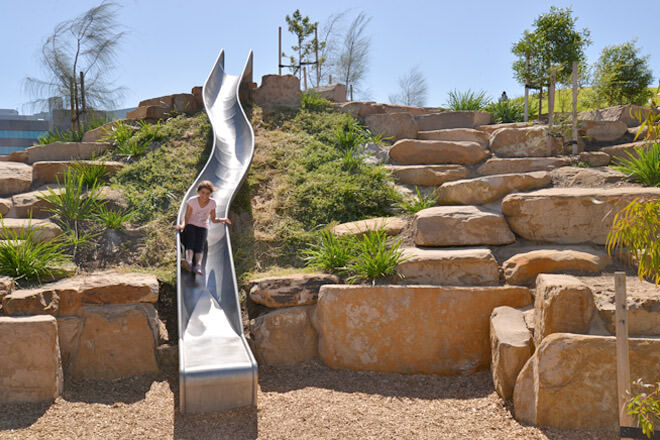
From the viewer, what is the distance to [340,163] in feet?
29.5

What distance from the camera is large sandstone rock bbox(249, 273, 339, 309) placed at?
554 centimetres

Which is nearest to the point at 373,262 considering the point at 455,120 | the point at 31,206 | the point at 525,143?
the point at 525,143

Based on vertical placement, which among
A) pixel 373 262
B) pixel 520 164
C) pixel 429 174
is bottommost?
pixel 373 262

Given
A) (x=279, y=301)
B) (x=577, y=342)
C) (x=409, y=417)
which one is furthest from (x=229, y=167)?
(x=577, y=342)

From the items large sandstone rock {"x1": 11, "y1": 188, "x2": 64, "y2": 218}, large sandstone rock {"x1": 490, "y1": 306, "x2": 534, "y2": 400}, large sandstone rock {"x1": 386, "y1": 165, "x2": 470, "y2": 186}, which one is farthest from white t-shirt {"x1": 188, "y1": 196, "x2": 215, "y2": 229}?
large sandstone rock {"x1": 386, "y1": 165, "x2": 470, "y2": 186}

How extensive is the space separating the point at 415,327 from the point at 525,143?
16.8ft

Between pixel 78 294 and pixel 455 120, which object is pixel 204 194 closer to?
pixel 78 294

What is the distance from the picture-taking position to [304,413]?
4410 mm

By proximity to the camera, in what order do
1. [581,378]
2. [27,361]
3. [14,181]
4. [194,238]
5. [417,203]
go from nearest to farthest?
[581,378]
[27,361]
[194,238]
[417,203]
[14,181]

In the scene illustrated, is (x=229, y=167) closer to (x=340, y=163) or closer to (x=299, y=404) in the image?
(x=340, y=163)

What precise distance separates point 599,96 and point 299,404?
515 inches

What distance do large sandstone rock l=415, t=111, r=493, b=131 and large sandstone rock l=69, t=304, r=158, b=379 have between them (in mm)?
7961

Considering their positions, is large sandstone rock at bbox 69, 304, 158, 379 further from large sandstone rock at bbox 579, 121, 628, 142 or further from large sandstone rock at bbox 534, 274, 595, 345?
large sandstone rock at bbox 579, 121, 628, 142

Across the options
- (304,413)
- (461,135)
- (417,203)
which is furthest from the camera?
(461,135)
